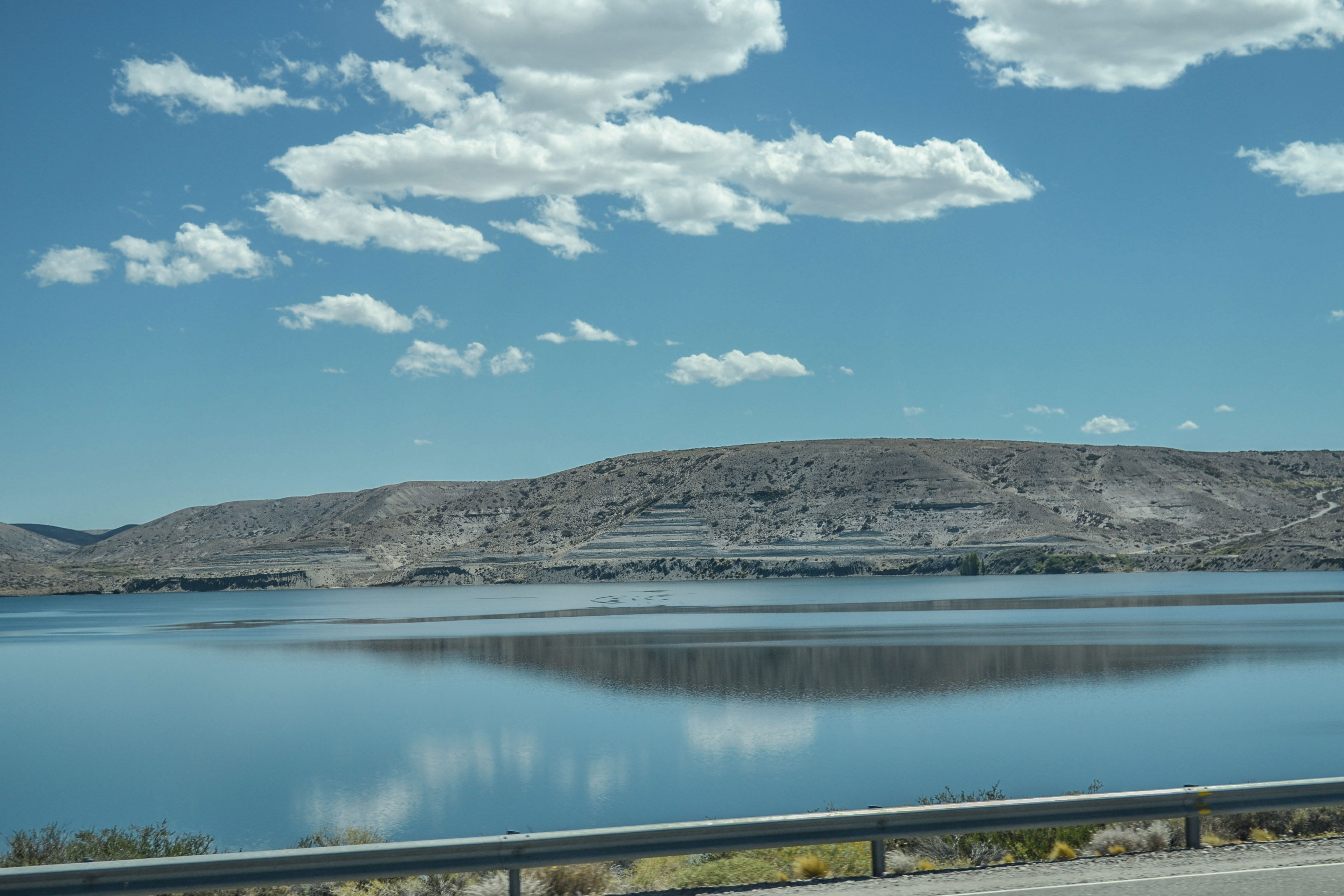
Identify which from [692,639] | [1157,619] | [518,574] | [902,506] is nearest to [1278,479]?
[902,506]

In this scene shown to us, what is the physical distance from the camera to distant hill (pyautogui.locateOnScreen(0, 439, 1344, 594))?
477 feet

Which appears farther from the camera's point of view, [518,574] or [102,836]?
[518,574]

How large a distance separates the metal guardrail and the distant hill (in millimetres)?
132754

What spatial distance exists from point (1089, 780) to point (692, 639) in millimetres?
35523

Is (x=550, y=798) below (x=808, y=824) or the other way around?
below

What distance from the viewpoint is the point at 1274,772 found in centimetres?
2091

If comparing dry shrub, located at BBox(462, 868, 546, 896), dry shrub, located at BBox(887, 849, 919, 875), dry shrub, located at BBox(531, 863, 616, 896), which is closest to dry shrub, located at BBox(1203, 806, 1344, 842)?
dry shrub, located at BBox(887, 849, 919, 875)

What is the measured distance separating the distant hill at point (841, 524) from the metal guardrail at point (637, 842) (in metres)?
133

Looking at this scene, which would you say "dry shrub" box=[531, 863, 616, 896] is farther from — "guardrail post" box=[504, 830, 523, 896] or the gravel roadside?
the gravel roadside

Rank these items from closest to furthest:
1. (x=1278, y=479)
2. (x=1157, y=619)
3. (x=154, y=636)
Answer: (x=1157, y=619) < (x=154, y=636) < (x=1278, y=479)

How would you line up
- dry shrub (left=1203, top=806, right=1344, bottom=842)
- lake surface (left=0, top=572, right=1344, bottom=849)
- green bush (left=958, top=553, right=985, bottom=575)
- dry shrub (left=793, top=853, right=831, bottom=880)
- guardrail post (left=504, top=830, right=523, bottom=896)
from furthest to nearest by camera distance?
green bush (left=958, top=553, right=985, bottom=575) → lake surface (left=0, top=572, right=1344, bottom=849) → dry shrub (left=1203, top=806, right=1344, bottom=842) → dry shrub (left=793, top=853, right=831, bottom=880) → guardrail post (left=504, top=830, right=523, bottom=896)

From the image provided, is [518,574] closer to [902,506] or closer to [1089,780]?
[902,506]

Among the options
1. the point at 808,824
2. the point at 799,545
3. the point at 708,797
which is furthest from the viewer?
the point at 799,545

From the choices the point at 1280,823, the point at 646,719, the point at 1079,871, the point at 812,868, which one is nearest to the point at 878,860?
the point at 812,868
